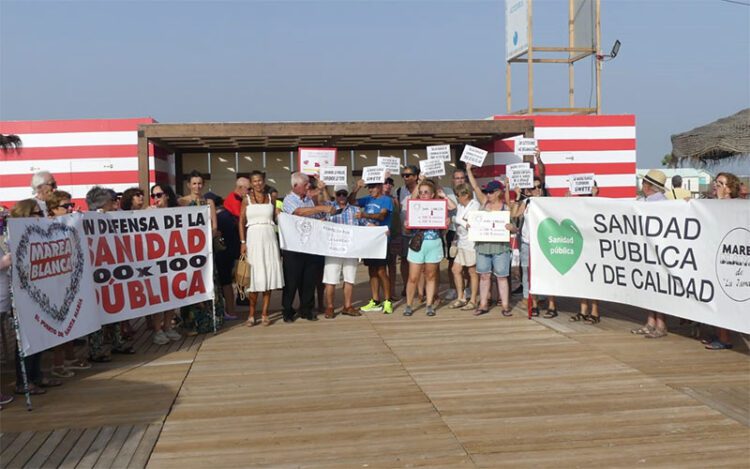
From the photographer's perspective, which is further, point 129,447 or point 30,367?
point 30,367

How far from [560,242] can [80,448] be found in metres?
5.74

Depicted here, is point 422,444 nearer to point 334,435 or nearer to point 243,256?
point 334,435

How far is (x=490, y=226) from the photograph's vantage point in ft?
28.6

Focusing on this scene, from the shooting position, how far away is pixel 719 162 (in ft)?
28.7

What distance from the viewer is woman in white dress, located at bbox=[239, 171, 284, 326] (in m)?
8.22

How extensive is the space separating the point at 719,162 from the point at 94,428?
25.4ft

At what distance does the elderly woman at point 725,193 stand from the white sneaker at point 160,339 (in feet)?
18.3

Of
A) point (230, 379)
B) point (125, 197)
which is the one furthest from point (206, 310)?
point (230, 379)

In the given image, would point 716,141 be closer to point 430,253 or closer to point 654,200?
point 654,200

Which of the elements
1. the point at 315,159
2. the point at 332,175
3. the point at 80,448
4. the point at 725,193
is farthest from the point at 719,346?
the point at 315,159

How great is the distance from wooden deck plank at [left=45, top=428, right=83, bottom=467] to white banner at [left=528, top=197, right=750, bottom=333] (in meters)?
5.43

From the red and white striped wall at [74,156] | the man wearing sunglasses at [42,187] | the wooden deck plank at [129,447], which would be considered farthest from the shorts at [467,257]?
the red and white striped wall at [74,156]

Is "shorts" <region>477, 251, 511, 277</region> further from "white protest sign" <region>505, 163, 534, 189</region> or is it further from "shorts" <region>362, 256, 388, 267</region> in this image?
"shorts" <region>362, 256, 388, 267</region>

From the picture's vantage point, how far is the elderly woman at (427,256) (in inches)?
348
